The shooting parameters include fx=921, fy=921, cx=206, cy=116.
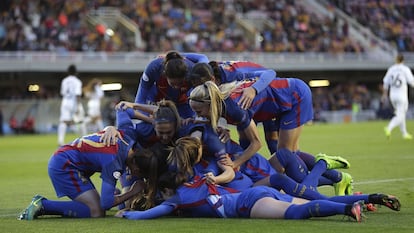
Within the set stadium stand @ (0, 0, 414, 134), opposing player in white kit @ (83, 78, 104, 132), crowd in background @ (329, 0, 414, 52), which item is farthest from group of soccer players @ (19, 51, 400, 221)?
crowd in background @ (329, 0, 414, 52)

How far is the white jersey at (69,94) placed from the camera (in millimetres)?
25938

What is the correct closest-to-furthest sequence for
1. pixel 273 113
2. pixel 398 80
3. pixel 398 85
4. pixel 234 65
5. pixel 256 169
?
pixel 256 169
pixel 234 65
pixel 273 113
pixel 398 80
pixel 398 85

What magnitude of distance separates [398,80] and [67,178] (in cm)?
Result: 1664

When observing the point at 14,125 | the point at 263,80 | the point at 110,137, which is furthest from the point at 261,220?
the point at 14,125

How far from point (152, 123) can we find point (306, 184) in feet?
5.45

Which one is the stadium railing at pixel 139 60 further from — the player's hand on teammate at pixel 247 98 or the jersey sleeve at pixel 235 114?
the jersey sleeve at pixel 235 114

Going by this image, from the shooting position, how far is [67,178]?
9.01 meters

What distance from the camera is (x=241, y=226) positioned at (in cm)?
786

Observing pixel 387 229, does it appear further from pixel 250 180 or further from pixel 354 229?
pixel 250 180

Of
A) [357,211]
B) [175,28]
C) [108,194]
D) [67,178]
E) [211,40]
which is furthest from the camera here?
[211,40]

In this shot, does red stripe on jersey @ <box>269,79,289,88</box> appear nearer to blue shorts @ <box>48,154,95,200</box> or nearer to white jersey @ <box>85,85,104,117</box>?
blue shorts @ <box>48,154,95,200</box>

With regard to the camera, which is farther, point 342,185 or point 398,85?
point 398,85

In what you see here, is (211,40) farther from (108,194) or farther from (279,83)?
(108,194)

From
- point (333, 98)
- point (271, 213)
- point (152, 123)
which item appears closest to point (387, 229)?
point (271, 213)
